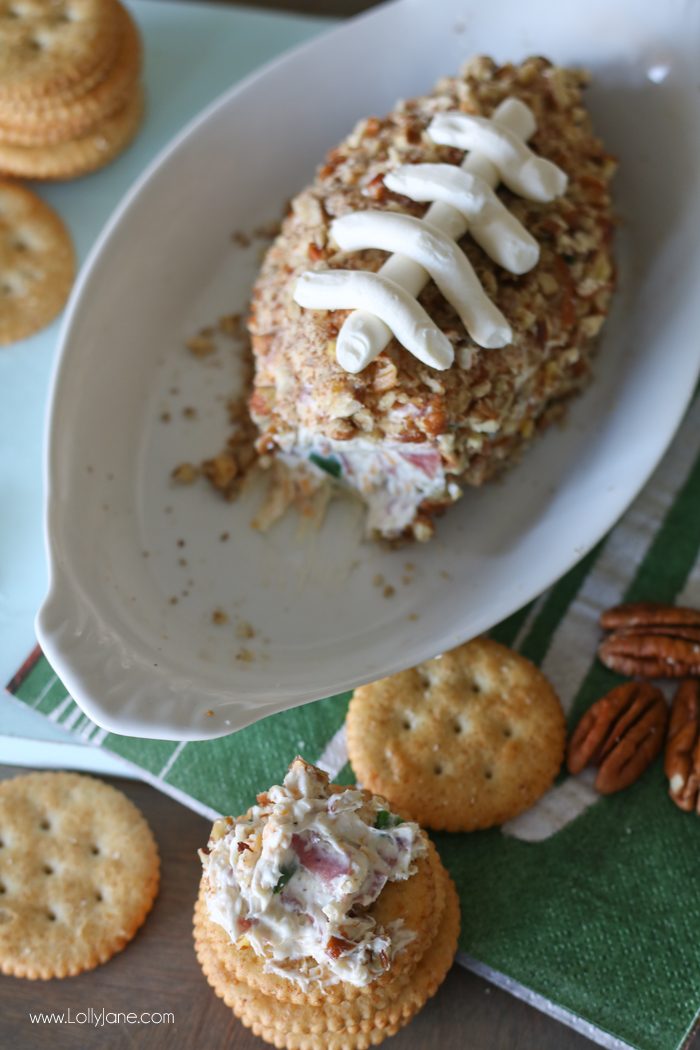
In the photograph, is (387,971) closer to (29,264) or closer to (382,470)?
(382,470)

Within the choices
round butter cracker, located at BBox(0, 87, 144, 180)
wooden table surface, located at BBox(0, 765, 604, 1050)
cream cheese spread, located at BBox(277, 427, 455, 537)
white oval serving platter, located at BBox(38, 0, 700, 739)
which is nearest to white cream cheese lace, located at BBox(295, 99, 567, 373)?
cream cheese spread, located at BBox(277, 427, 455, 537)

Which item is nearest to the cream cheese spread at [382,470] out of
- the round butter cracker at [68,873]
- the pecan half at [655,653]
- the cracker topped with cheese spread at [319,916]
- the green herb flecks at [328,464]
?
the green herb flecks at [328,464]

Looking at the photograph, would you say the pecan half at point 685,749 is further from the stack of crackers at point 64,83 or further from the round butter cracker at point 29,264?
the stack of crackers at point 64,83

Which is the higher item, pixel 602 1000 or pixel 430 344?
pixel 430 344

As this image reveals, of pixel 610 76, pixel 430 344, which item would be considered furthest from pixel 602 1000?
pixel 610 76

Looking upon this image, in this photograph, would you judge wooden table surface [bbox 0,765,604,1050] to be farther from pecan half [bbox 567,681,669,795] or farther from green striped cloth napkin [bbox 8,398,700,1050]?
pecan half [bbox 567,681,669,795]

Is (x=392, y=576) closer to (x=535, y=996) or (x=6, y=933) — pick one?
(x=535, y=996)

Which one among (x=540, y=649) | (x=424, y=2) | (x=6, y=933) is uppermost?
(x=424, y=2)
